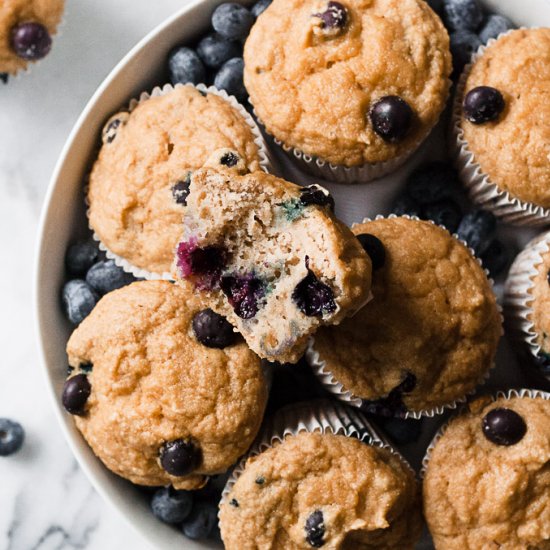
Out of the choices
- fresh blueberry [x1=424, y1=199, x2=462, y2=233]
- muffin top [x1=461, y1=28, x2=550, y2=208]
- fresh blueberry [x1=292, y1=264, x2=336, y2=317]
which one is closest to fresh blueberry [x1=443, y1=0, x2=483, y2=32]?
muffin top [x1=461, y1=28, x2=550, y2=208]

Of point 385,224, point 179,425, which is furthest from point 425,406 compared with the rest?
point 179,425

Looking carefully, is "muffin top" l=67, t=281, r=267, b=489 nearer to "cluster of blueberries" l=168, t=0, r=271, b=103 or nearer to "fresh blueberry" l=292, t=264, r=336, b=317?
"fresh blueberry" l=292, t=264, r=336, b=317

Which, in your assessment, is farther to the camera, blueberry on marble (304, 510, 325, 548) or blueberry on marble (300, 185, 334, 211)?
blueberry on marble (304, 510, 325, 548)

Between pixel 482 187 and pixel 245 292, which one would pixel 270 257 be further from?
pixel 482 187

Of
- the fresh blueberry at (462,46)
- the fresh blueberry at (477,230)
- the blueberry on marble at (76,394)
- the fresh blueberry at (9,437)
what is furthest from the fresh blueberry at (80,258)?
the fresh blueberry at (462,46)

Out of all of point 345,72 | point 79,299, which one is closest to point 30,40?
point 79,299

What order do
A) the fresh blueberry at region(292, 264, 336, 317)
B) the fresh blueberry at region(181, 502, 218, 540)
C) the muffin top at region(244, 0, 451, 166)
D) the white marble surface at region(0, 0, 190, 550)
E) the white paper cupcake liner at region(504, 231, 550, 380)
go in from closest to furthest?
1. the fresh blueberry at region(292, 264, 336, 317)
2. the muffin top at region(244, 0, 451, 166)
3. the white paper cupcake liner at region(504, 231, 550, 380)
4. the fresh blueberry at region(181, 502, 218, 540)
5. the white marble surface at region(0, 0, 190, 550)

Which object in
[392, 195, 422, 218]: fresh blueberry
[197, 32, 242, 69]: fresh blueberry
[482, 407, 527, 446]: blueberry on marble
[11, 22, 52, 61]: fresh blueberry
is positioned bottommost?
[482, 407, 527, 446]: blueberry on marble
